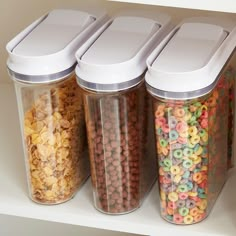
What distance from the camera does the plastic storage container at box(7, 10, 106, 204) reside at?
984 mm

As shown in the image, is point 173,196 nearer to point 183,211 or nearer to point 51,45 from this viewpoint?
point 183,211

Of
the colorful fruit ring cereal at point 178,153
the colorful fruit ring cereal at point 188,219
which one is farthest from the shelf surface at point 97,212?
the colorful fruit ring cereal at point 178,153

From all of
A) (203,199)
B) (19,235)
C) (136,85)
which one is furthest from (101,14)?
(19,235)

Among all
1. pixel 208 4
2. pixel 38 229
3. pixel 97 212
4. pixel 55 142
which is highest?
pixel 208 4

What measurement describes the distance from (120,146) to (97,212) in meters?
0.12

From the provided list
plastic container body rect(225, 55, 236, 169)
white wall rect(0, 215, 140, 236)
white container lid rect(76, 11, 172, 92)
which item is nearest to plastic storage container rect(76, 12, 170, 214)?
white container lid rect(76, 11, 172, 92)

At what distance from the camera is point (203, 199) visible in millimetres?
1009

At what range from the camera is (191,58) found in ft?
3.10

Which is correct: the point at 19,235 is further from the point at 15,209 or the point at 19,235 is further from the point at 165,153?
the point at 165,153

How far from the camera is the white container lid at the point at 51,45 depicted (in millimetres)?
975

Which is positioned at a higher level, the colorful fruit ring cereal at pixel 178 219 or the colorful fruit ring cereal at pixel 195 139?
the colorful fruit ring cereal at pixel 195 139

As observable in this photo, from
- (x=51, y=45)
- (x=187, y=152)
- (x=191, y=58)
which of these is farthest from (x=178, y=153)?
(x=51, y=45)

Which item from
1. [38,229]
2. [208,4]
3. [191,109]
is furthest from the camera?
[38,229]

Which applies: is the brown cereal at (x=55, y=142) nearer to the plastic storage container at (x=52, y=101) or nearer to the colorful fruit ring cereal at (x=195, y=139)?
the plastic storage container at (x=52, y=101)
